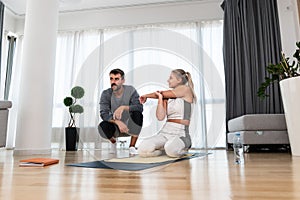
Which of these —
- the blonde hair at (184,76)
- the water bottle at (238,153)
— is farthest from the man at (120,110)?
the water bottle at (238,153)

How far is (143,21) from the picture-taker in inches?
171

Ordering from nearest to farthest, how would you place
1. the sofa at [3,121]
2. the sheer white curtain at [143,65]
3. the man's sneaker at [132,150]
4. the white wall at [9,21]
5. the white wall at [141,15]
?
1. the sheer white curtain at [143,65]
2. the man's sneaker at [132,150]
3. the sofa at [3,121]
4. the white wall at [141,15]
5. the white wall at [9,21]

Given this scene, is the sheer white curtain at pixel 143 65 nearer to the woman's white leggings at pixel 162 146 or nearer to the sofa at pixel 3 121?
the woman's white leggings at pixel 162 146

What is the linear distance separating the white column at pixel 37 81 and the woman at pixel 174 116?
142cm

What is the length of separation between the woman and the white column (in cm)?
142

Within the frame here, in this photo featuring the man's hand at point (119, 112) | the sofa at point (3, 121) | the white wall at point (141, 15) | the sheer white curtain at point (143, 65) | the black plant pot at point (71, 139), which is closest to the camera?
the man's hand at point (119, 112)

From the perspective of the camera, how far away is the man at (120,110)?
1.28 meters

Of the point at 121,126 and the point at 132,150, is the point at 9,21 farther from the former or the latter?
the point at 121,126

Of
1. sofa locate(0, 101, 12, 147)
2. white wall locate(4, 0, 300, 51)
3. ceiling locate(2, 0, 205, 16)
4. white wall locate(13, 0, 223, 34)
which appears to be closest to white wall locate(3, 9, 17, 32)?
white wall locate(4, 0, 300, 51)

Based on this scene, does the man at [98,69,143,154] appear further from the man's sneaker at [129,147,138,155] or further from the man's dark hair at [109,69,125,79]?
the man's sneaker at [129,147,138,155]

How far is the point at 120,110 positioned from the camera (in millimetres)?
1269

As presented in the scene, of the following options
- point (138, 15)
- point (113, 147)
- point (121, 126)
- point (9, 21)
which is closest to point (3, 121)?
point (113, 147)

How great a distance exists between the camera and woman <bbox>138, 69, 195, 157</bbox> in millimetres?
1473

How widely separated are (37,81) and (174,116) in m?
1.76
